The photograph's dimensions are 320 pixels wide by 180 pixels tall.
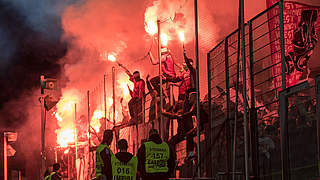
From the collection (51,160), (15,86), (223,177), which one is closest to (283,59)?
(223,177)

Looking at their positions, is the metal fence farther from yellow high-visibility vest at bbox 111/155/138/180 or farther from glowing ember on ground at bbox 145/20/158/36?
glowing ember on ground at bbox 145/20/158/36

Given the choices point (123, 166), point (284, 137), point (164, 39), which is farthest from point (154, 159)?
point (164, 39)

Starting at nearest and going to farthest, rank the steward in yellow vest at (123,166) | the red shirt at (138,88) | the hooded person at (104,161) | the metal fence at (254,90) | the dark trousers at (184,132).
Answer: the metal fence at (254,90), the steward in yellow vest at (123,166), the hooded person at (104,161), the dark trousers at (184,132), the red shirt at (138,88)

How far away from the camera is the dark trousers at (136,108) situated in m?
14.6

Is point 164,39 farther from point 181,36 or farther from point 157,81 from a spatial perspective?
point 157,81

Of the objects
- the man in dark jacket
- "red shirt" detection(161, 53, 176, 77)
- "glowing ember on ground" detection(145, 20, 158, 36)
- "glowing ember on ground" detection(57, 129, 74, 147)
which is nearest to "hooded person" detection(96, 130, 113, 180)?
the man in dark jacket

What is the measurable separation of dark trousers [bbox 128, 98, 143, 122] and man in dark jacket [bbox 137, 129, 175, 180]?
4.59 meters

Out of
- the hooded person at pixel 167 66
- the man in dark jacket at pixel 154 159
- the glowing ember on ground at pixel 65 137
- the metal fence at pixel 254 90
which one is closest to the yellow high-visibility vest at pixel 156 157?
the man in dark jacket at pixel 154 159

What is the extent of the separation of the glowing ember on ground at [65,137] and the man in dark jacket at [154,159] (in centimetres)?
1524

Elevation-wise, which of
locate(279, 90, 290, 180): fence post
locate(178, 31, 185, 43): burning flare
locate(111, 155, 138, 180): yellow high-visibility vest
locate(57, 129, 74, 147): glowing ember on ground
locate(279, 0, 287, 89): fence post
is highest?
locate(178, 31, 185, 43): burning flare

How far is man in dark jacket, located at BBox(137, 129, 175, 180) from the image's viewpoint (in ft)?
31.9

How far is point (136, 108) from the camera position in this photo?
1466cm

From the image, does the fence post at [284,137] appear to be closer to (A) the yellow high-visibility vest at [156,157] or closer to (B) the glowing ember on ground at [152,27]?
(A) the yellow high-visibility vest at [156,157]

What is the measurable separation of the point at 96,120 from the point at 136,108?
188 inches
